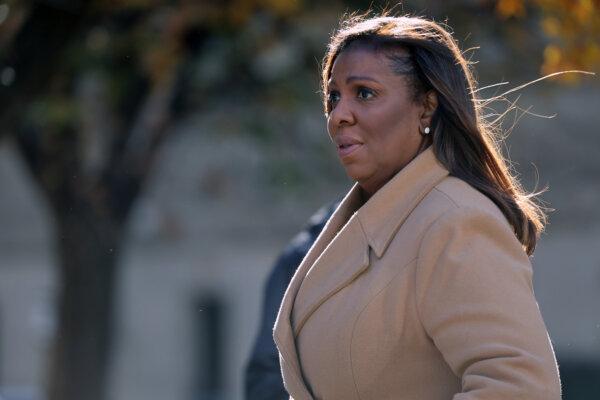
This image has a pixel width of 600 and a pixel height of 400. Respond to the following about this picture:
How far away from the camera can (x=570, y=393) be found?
49.1ft

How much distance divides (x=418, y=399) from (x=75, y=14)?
19.5 feet

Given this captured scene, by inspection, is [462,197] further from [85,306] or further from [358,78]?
[85,306]

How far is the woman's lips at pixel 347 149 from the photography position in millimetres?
2810

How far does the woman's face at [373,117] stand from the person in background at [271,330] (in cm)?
149

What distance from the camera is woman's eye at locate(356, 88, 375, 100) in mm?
2781

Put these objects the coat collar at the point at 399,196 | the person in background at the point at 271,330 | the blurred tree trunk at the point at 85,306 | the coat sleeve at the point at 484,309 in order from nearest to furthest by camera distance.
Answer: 1. the coat sleeve at the point at 484,309
2. the coat collar at the point at 399,196
3. the person in background at the point at 271,330
4. the blurred tree trunk at the point at 85,306

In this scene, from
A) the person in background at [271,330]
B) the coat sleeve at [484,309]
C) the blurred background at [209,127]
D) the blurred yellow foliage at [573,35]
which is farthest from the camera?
the blurred background at [209,127]

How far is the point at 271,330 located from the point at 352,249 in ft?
4.86

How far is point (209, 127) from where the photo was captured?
38.0 ft

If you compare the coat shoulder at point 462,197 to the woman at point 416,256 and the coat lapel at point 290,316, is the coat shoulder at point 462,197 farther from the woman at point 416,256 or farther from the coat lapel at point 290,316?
the coat lapel at point 290,316

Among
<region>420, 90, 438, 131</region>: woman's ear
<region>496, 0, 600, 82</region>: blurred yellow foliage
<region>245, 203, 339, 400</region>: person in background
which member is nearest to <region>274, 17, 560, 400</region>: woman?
<region>420, 90, 438, 131</region>: woman's ear

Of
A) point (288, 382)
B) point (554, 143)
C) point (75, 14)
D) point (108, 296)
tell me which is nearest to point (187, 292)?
point (554, 143)

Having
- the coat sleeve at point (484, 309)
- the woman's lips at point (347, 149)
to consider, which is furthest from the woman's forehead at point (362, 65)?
the coat sleeve at point (484, 309)

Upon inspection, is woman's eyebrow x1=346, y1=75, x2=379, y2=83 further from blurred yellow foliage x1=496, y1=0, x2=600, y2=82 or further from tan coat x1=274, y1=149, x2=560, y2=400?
blurred yellow foliage x1=496, y1=0, x2=600, y2=82
